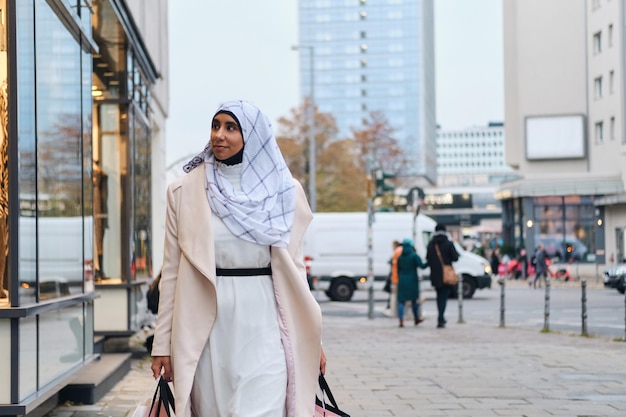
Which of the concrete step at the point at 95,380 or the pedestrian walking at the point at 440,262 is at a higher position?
the pedestrian walking at the point at 440,262

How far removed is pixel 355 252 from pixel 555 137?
1255 inches

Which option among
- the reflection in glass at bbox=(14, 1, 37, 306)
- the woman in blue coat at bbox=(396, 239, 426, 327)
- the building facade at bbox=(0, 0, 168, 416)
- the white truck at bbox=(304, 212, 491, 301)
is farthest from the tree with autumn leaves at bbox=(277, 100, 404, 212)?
the reflection in glass at bbox=(14, 1, 37, 306)

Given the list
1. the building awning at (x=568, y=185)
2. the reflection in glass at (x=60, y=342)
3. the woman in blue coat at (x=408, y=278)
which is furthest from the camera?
the building awning at (x=568, y=185)

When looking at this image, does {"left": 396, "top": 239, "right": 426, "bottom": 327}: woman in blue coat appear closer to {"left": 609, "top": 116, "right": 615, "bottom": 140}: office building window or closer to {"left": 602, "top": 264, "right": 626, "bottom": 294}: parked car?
{"left": 602, "top": 264, "right": 626, "bottom": 294}: parked car

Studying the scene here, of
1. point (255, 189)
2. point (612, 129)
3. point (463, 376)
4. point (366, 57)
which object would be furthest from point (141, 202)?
point (366, 57)

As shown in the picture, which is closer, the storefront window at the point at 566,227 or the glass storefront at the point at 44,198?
the glass storefront at the point at 44,198

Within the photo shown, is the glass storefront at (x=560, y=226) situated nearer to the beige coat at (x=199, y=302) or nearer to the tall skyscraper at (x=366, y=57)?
the beige coat at (x=199, y=302)

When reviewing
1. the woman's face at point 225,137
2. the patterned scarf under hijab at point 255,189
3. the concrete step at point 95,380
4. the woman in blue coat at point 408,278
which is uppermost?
the woman's face at point 225,137

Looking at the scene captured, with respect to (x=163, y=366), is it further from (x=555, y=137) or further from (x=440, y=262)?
(x=555, y=137)

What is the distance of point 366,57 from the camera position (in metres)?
178

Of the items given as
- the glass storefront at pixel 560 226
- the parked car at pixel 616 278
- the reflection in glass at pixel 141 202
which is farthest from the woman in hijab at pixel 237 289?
the glass storefront at pixel 560 226

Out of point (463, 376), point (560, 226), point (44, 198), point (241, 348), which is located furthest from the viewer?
point (560, 226)

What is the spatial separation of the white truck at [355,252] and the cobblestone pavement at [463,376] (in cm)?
1259

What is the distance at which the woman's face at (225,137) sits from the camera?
14.1ft
